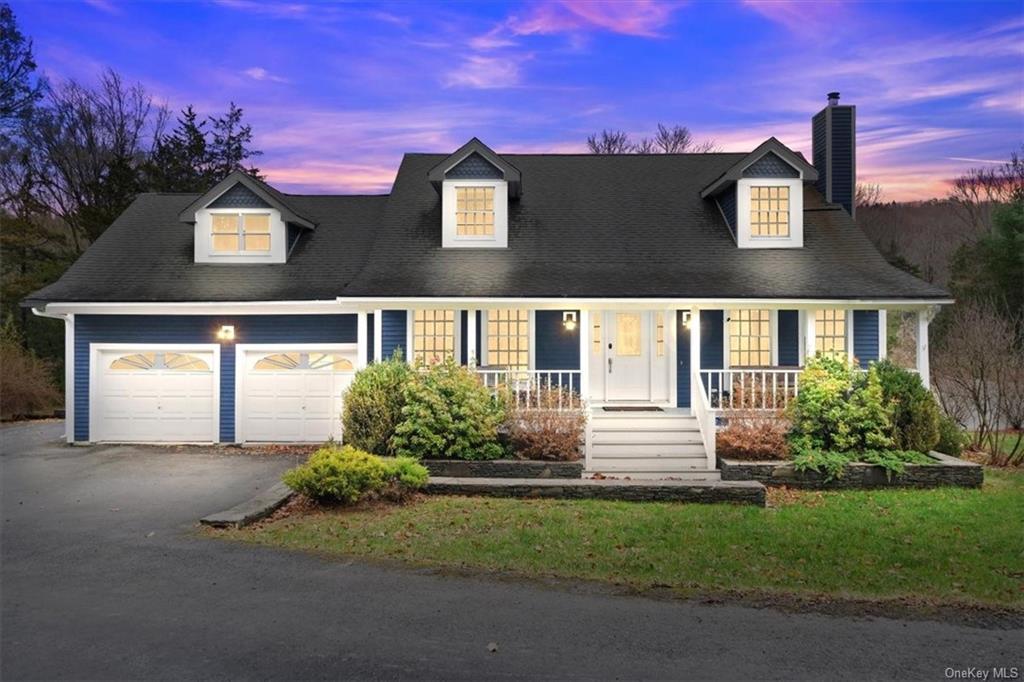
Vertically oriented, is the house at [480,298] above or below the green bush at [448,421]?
above

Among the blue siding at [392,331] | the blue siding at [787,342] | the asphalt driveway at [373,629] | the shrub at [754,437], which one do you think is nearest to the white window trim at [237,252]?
the blue siding at [392,331]

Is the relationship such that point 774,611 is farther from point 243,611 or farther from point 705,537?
point 243,611

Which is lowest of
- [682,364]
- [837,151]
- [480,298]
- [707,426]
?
[707,426]

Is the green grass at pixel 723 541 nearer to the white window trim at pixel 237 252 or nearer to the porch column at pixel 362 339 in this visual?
the porch column at pixel 362 339

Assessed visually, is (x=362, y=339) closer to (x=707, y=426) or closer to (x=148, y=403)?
(x=148, y=403)

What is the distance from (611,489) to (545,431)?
6.60 ft

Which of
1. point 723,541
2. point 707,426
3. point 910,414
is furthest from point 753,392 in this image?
point 723,541

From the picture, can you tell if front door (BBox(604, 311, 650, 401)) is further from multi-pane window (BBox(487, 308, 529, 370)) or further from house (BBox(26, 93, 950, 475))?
multi-pane window (BBox(487, 308, 529, 370))

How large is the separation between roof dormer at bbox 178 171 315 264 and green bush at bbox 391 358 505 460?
23.0 feet

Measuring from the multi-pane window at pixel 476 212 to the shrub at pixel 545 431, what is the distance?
540 cm

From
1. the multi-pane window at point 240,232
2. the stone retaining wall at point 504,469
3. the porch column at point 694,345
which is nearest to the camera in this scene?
the stone retaining wall at point 504,469

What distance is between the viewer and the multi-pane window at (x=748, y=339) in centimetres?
1484

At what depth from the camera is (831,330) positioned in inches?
578

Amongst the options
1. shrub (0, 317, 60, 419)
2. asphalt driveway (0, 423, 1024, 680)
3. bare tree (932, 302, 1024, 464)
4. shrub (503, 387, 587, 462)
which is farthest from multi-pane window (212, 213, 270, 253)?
bare tree (932, 302, 1024, 464)
